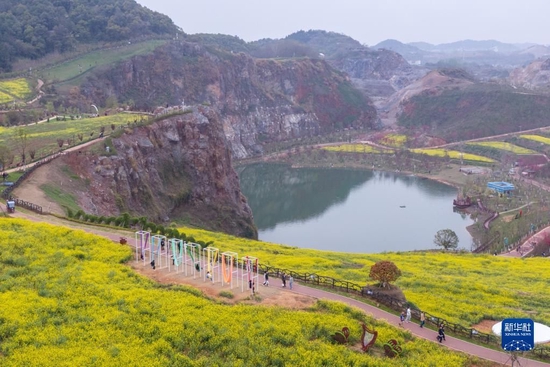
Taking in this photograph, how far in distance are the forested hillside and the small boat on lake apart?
120037mm

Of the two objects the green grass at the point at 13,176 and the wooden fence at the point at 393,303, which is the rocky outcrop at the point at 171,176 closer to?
the green grass at the point at 13,176

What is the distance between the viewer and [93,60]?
164250 millimetres

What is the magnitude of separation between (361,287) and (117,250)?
1672 centimetres

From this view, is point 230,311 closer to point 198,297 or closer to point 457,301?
point 198,297

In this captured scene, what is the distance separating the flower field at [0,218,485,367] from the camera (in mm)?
23297

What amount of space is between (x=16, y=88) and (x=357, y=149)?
108m

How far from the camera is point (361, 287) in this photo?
3288 cm

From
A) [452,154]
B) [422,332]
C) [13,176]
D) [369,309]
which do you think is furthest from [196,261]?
[452,154]

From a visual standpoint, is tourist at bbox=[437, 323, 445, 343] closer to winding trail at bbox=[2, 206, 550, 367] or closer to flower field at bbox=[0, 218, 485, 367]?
winding trail at bbox=[2, 206, 550, 367]

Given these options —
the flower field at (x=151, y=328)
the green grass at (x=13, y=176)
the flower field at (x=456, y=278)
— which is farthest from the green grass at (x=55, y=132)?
the flower field at (x=151, y=328)

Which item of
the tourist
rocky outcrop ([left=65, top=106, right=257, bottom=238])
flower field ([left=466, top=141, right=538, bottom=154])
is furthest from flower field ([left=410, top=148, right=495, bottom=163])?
the tourist

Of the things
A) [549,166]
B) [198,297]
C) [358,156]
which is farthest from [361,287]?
[358,156]

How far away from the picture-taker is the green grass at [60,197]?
54.0m

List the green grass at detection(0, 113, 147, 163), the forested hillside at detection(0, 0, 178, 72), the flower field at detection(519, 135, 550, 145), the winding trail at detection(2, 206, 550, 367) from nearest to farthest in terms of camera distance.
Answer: the winding trail at detection(2, 206, 550, 367)
the green grass at detection(0, 113, 147, 163)
the forested hillside at detection(0, 0, 178, 72)
the flower field at detection(519, 135, 550, 145)
